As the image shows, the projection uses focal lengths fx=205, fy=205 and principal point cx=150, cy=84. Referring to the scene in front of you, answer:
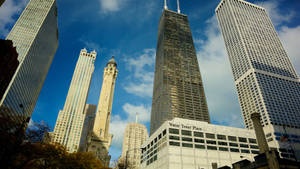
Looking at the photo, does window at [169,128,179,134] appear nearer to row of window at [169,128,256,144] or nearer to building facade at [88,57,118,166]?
row of window at [169,128,256,144]

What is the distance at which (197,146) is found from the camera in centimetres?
9262

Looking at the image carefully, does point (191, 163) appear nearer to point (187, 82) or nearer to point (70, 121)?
point (187, 82)

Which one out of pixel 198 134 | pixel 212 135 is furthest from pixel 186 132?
pixel 212 135

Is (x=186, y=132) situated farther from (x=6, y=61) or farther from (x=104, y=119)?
(x=6, y=61)

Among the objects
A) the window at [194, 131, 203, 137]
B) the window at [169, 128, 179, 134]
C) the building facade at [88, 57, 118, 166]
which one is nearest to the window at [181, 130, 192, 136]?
the window at [194, 131, 203, 137]

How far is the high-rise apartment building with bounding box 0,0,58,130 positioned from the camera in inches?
4325

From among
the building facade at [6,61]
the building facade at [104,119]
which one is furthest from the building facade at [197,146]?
the building facade at [6,61]

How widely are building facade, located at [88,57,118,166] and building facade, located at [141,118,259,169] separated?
24.1 m

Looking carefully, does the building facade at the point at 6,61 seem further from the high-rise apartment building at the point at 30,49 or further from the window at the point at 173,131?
the window at the point at 173,131

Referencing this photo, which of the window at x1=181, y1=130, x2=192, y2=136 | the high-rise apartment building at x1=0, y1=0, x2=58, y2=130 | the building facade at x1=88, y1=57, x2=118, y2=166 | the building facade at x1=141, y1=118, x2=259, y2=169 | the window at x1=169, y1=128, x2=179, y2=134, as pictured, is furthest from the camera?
the high-rise apartment building at x1=0, y1=0, x2=58, y2=130

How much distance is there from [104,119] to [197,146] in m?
50.5

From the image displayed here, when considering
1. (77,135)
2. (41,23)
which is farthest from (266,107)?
(41,23)

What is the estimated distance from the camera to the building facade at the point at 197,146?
87.6 metres

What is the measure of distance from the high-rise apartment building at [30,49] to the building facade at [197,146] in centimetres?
7189
